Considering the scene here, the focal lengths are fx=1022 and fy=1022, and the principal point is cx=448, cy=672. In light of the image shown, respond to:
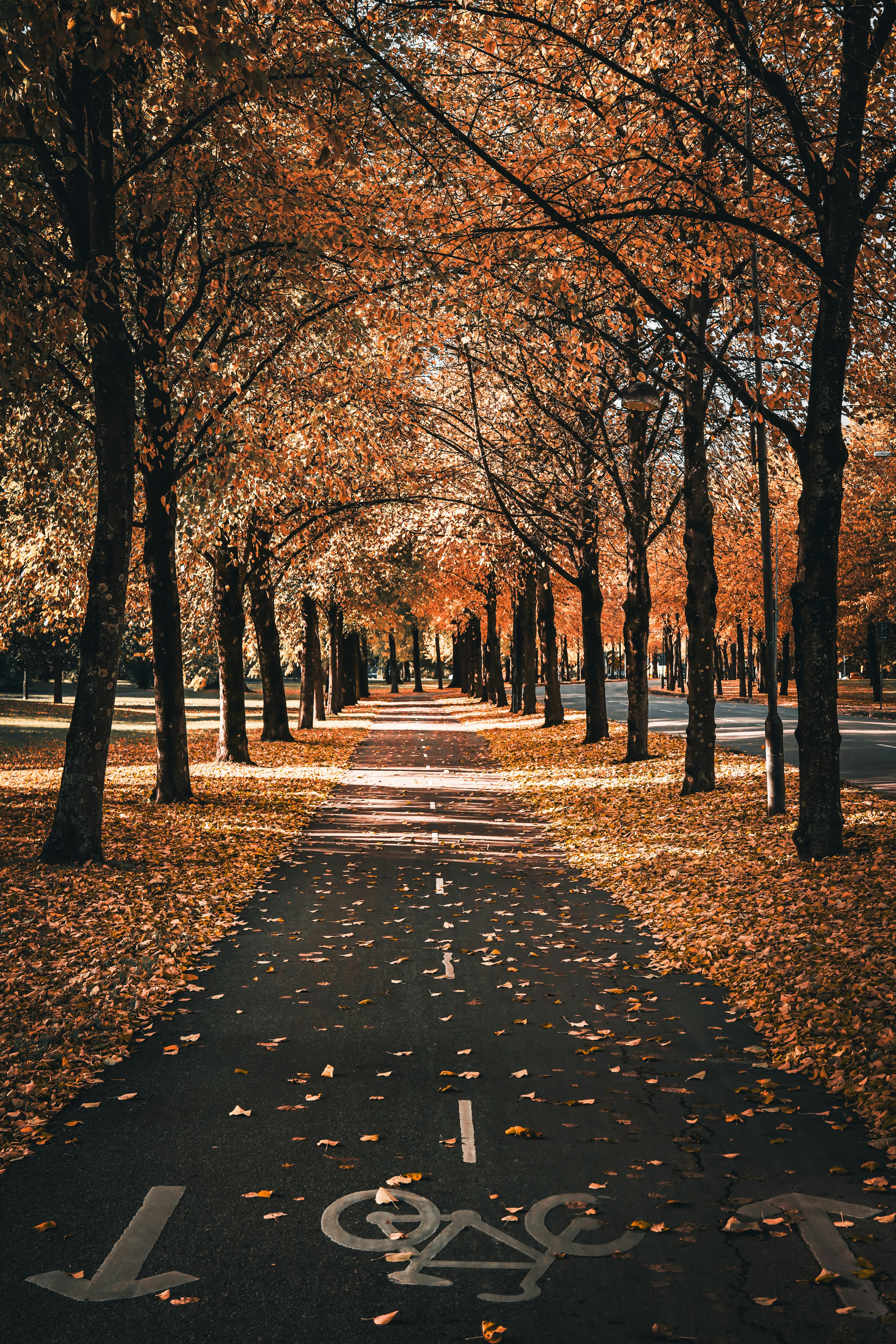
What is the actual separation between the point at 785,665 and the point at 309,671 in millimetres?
39011

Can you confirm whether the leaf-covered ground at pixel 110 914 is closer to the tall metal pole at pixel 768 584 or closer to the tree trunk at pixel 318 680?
the tall metal pole at pixel 768 584

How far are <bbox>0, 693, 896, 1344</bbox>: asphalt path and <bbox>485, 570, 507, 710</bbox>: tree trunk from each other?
34942mm

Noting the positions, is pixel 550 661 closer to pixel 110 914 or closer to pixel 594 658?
pixel 594 658

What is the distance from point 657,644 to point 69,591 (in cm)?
7103

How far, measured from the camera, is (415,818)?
52.9 feet

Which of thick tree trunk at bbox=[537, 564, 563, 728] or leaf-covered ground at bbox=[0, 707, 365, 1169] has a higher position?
thick tree trunk at bbox=[537, 564, 563, 728]

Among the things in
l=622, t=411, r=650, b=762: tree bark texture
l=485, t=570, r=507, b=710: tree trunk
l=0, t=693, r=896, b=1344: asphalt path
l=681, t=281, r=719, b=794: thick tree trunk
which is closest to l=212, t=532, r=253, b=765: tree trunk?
l=622, t=411, r=650, b=762: tree bark texture

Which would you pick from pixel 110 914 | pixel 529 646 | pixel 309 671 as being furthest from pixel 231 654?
pixel 529 646

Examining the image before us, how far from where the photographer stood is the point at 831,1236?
4.11 m

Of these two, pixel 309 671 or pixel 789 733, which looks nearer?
pixel 789 733

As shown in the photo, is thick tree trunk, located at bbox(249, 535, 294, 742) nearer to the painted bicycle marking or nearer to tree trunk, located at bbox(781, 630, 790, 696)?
the painted bicycle marking

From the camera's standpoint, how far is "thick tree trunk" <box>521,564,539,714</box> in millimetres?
35594

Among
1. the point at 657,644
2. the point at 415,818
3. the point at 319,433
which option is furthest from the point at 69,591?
the point at 657,644

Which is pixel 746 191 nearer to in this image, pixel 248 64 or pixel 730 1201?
pixel 248 64
